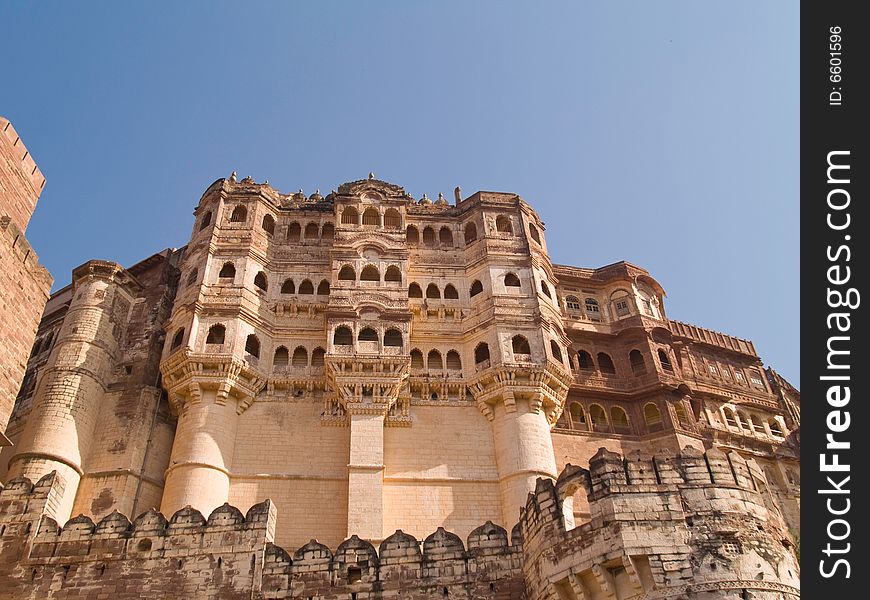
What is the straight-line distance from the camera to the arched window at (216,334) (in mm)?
→ 27438

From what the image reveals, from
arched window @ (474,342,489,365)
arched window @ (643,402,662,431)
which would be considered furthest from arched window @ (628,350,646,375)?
arched window @ (474,342,489,365)

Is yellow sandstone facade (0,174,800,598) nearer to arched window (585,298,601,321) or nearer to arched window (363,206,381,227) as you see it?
arched window (363,206,381,227)

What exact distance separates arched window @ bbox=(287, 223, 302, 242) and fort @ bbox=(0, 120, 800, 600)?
0.18 m

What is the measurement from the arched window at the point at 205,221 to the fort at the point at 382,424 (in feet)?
0.67

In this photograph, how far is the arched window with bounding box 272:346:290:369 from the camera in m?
28.4

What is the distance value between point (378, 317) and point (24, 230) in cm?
1264

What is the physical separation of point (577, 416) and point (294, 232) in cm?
1427

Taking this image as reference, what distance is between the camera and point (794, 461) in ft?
105

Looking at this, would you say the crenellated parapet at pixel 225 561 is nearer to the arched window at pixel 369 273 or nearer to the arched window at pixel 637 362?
the arched window at pixel 369 273

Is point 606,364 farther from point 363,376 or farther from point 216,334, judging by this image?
point 216,334

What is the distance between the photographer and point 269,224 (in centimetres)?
3297

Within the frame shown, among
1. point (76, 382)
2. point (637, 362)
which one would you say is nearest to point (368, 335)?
point (76, 382)
